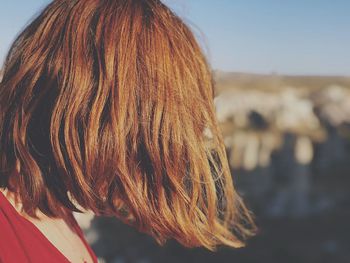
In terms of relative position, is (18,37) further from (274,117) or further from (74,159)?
(274,117)

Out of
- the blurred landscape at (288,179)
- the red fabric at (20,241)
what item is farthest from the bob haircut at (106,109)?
the blurred landscape at (288,179)

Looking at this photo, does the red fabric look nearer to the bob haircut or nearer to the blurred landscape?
the bob haircut

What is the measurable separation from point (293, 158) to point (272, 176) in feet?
2.72

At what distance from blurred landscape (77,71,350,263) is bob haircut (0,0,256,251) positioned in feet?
24.7

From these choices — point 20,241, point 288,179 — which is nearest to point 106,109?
point 20,241

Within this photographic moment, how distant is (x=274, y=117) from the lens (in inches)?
650

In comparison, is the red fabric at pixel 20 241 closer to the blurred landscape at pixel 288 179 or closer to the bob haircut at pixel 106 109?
the bob haircut at pixel 106 109

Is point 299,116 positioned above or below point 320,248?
above

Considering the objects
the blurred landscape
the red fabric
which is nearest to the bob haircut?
the red fabric

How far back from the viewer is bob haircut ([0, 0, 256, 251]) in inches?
32.5

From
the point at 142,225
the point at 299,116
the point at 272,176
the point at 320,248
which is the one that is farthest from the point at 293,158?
the point at 142,225

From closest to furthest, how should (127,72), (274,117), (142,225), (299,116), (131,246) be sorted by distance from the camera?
1. (127,72)
2. (142,225)
3. (131,246)
4. (299,116)
5. (274,117)

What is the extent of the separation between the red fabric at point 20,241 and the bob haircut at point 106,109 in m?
0.06

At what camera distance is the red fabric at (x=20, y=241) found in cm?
75
